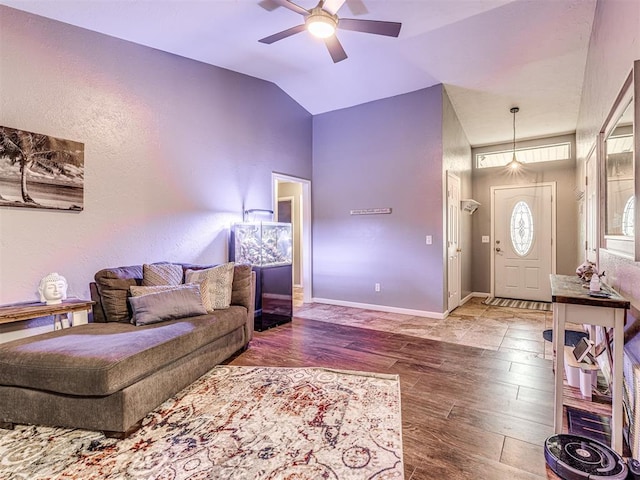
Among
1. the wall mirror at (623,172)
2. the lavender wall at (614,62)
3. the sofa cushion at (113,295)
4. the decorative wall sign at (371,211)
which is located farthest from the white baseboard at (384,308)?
the sofa cushion at (113,295)

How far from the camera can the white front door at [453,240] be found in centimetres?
470

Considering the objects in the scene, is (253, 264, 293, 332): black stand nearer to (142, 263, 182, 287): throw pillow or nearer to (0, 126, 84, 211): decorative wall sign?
(142, 263, 182, 287): throw pillow

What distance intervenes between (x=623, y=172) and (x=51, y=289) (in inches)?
156

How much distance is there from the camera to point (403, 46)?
12.3ft

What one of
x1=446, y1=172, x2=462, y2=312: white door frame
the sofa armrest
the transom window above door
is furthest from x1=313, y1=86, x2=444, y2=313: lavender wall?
the sofa armrest

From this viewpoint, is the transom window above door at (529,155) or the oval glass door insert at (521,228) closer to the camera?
the transom window above door at (529,155)

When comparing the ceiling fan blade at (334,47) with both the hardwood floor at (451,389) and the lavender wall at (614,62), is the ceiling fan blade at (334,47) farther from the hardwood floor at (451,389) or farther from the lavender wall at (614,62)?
the hardwood floor at (451,389)

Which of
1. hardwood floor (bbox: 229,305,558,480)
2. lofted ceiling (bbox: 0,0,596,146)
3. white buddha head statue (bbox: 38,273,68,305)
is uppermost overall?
lofted ceiling (bbox: 0,0,596,146)

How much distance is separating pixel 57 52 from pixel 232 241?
249 cm

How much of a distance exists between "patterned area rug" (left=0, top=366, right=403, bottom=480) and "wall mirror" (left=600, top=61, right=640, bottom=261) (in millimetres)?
1651

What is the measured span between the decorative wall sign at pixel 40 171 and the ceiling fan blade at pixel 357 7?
2.81 meters

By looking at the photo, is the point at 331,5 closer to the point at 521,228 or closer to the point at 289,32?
the point at 289,32

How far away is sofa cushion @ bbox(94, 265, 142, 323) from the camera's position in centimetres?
272

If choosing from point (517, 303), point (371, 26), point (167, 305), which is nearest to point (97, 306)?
point (167, 305)
